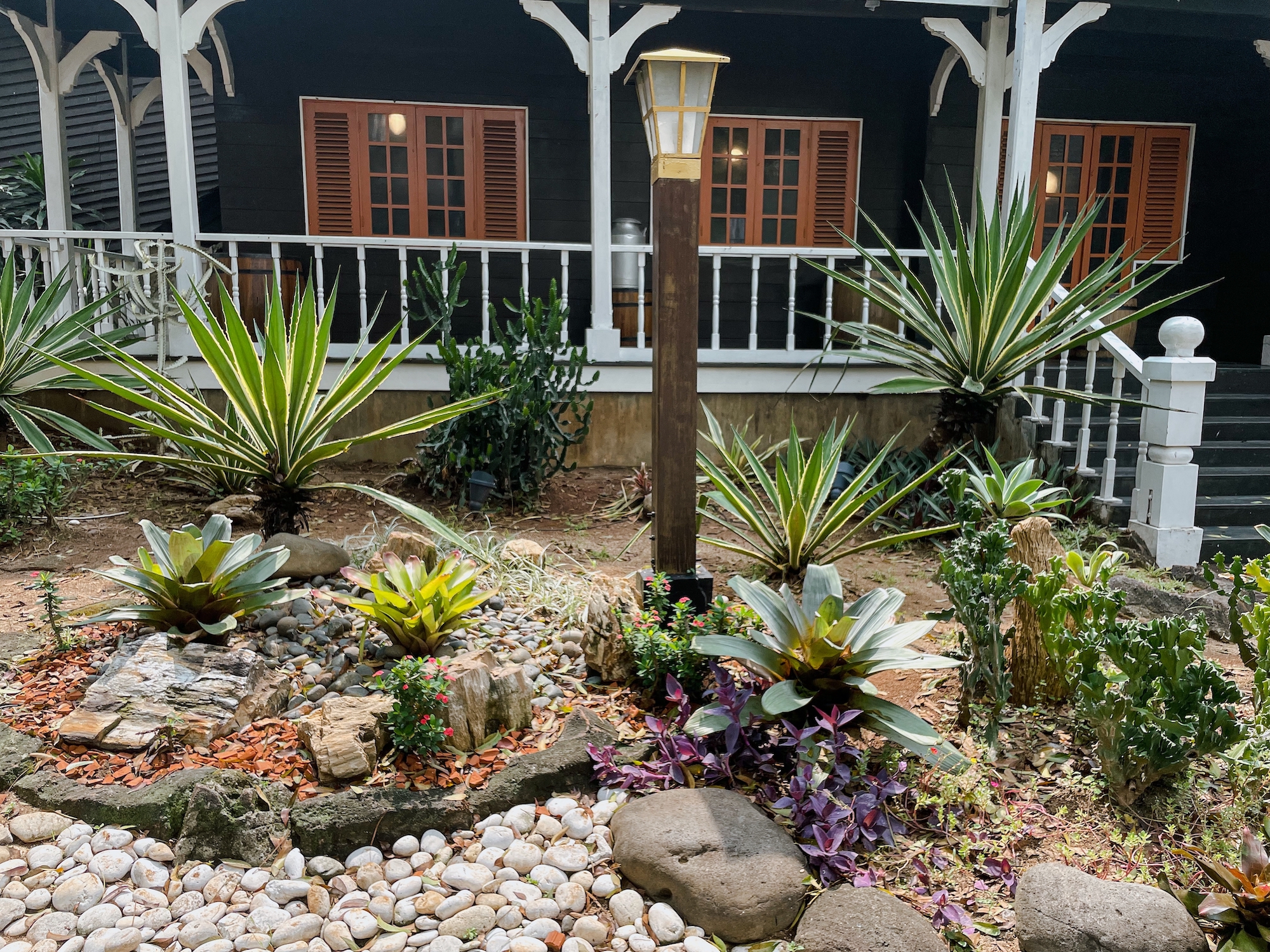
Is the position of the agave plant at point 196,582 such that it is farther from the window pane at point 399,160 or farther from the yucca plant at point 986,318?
the window pane at point 399,160

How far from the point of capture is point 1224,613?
3703 mm

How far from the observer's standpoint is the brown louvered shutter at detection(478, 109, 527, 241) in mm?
7484

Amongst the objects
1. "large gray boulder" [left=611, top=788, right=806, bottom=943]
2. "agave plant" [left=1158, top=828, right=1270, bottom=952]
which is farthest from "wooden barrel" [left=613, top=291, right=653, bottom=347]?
"agave plant" [left=1158, top=828, right=1270, bottom=952]

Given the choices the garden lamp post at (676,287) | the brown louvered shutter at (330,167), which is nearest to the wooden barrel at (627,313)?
the brown louvered shutter at (330,167)

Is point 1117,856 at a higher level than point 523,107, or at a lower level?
lower

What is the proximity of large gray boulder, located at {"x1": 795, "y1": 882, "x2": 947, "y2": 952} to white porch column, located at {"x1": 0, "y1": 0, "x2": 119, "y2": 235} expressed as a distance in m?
7.32

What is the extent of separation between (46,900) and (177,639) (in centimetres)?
84

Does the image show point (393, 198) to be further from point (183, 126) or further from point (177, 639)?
point (177, 639)

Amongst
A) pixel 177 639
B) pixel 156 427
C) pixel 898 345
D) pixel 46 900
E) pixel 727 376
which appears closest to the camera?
pixel 46 900

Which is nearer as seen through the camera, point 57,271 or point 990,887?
point 990,887

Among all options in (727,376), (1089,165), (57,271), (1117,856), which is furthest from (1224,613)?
(57,271)

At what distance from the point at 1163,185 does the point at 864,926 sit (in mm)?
Answer: 7906

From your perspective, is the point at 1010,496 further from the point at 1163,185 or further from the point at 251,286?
the point at 1163,185

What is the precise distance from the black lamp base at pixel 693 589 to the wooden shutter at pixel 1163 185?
260 inches
